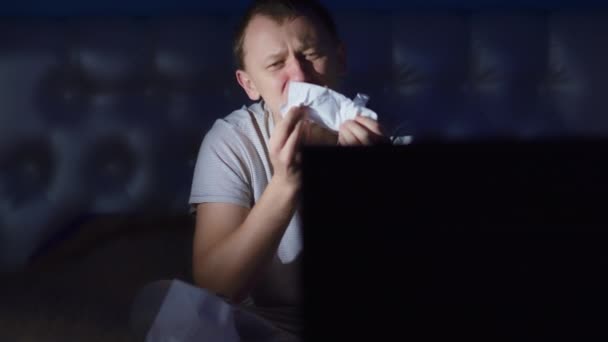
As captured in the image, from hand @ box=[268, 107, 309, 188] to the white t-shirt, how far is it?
0.17m

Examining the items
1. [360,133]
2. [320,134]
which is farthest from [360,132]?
[320,134]

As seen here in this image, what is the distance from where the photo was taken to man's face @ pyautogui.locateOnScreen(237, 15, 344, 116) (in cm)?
138

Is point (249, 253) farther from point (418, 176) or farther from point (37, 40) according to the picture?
point (37, 40)

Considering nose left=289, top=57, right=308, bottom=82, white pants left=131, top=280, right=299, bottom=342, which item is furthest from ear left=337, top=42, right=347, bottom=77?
white pants left=131, top=280, right=299, bottom=342

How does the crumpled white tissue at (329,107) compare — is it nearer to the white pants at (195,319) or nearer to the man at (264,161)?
the man at (264,161)

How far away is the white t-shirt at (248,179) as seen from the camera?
53.6 inches

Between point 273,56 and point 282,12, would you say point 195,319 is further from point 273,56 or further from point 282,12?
point 282,12

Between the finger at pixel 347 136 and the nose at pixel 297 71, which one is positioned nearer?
the finger at pixel 347 136

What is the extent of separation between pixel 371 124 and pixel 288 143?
142mm

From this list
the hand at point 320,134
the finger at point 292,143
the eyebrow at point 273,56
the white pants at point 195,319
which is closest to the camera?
the white pants at point 195,319

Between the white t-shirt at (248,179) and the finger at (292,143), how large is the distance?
0.20m

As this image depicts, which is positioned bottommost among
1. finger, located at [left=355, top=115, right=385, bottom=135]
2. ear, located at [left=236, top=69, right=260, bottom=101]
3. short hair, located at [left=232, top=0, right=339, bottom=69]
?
finger, located at [left=355, top=115, right=385, bottom=135]

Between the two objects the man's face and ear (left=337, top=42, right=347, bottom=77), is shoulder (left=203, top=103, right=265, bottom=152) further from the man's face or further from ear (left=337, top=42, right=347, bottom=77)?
ear (left=337, top=42, right=347, bottom=77)

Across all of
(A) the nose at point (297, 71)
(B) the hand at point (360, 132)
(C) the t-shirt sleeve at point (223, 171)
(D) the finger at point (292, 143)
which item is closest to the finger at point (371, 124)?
(B) the hand at point (360, 132)
